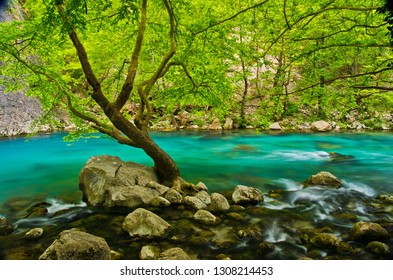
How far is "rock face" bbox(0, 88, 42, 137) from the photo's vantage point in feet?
69.6

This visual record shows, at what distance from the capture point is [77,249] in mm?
4223

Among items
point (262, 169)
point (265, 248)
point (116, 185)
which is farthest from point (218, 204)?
point (262, 169)

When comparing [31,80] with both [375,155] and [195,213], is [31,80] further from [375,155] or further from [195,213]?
[375,155]

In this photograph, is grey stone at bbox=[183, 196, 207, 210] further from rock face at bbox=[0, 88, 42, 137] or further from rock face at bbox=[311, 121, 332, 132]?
rock face at bbox=[311, 121, 332, 132]

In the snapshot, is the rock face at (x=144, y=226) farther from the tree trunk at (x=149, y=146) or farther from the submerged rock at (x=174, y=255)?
the tree trunk at (x=149, y=146)

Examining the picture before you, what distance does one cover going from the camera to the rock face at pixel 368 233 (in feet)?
17.0

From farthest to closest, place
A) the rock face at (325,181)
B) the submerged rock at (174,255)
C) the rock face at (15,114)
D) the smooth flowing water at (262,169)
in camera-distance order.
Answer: the rock face at (15,114), the rock face at (325,181), the smooth flowing water at (262,169), the submerged rock at (174,255)

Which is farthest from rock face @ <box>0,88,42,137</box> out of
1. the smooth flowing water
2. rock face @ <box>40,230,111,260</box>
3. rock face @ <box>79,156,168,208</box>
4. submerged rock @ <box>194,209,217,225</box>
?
rock face @ <box>40,230,111,260</box>

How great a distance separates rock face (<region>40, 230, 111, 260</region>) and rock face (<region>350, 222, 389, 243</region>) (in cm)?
448

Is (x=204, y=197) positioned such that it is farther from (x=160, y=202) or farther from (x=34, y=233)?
(x=34, y=233)

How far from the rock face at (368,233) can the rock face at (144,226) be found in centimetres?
365

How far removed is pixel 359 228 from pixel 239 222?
2.30 metres

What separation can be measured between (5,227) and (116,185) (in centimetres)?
258

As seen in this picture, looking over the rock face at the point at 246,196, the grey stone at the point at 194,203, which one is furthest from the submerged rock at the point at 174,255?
the rock face at the point at 246,196
